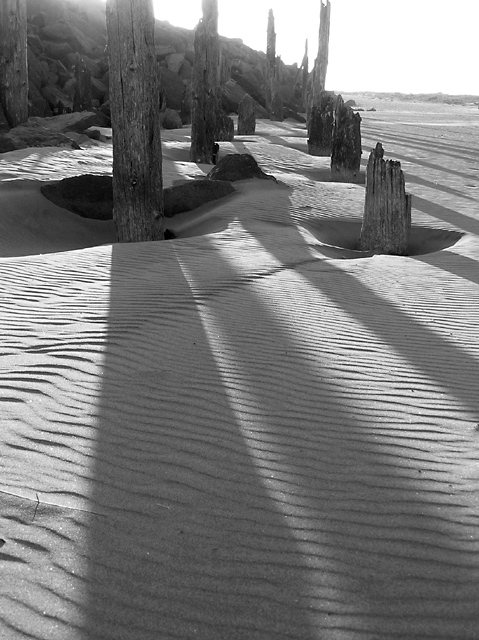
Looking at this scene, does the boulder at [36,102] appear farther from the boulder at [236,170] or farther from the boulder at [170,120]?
the boulder at [236,170]

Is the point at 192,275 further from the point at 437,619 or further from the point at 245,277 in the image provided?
the point at 437,619

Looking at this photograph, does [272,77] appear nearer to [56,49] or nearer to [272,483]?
[56,49]

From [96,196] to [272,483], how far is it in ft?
29.7

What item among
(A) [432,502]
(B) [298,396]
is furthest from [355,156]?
(A) [432,502]

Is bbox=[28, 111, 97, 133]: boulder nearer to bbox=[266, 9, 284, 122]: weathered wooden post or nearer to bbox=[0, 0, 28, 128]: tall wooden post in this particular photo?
bbox=[0, 0, 28, 128]: tall wooden post

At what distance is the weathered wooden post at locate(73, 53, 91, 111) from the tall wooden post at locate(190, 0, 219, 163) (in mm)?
10470

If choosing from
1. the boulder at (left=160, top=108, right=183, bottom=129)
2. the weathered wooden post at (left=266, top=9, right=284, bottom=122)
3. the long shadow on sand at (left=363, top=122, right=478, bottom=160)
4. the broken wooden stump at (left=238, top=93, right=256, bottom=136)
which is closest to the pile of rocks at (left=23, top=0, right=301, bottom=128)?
the boulder at (left=160, top=108, right=183, bottom=129)

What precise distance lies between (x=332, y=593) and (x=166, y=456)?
117 cm

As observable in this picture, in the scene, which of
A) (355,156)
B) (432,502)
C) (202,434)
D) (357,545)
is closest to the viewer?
(357,545)

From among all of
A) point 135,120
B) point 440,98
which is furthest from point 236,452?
point 440,98

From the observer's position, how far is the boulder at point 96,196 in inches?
453

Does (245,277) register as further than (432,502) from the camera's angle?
Yes

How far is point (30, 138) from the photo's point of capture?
16.4 metres

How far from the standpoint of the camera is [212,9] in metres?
15.9
